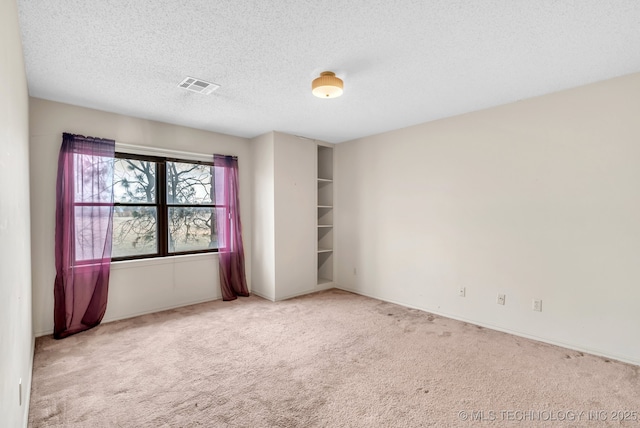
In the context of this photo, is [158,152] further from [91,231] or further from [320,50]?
[320,50]

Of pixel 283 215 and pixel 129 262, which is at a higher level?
pixel 283 215

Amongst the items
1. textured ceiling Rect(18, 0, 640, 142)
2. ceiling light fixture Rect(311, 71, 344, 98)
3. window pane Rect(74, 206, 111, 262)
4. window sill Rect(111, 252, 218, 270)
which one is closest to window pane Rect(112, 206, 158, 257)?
window sill Rect(111, 252, 218, 270)

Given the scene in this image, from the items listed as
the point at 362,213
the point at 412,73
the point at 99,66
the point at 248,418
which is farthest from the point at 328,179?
the point at 248,418

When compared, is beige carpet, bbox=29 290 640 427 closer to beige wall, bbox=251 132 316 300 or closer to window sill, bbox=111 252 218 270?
window sill, bbox=111 252 218 270

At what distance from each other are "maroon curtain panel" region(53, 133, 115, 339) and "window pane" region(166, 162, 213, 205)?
742 millimetres

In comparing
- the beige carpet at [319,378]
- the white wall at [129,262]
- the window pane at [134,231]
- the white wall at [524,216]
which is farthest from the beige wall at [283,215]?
the window pane at [134,231]

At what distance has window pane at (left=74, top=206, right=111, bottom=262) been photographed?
3467 millimetres

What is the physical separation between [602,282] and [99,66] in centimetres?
477

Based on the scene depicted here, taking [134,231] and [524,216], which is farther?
[134,231]

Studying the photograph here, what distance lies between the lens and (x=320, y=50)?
2.33 m

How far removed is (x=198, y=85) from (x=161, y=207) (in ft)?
6.37

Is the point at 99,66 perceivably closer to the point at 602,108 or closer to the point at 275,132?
the point at 275,132

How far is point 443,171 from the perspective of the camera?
400 centimetres

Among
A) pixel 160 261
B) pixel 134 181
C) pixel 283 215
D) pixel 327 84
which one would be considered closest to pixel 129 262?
pixel 160 261
